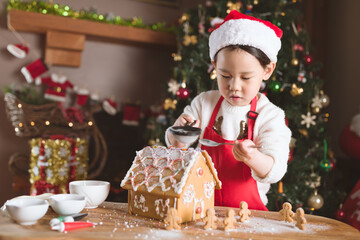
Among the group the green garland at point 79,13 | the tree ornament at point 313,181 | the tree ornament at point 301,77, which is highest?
the green garland at point 79,13

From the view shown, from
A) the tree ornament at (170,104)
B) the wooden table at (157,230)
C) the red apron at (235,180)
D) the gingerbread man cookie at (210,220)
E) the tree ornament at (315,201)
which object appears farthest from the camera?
the tree ornament at (170,104)

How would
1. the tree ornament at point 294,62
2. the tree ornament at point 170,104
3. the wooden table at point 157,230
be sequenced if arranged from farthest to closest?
the tree ornament at point 170,104 < the tree ornament at point 294,62 < the wooden table at point 157,230

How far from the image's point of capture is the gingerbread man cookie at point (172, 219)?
3.32ft

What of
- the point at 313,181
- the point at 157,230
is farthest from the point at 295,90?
the point at 157,230

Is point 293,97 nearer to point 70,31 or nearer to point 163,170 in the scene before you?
point 163,170

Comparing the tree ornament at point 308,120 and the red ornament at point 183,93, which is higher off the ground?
the red ornament at point 183,93

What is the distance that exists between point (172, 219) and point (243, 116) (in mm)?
635

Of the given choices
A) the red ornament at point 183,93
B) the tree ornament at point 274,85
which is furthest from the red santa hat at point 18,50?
the tree ornament at point 274,85

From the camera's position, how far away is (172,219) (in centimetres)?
101

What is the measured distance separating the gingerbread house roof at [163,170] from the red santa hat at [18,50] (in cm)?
246

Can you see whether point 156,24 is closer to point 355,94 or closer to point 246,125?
point 355,94

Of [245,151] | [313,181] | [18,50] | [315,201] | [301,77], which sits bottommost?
[315,201]

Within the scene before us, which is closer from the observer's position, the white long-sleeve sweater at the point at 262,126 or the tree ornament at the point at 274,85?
the white long-sleeve sweater at the point at 262,126

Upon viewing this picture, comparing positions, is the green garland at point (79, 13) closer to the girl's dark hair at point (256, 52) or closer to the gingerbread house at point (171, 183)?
the girl's dark hair at point (256, 52)
